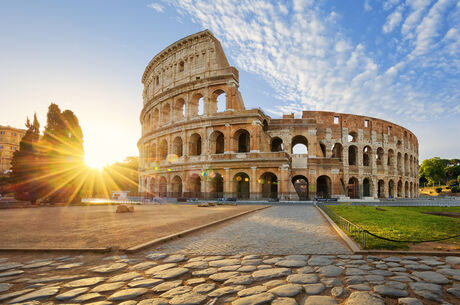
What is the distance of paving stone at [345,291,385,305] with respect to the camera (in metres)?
2.80

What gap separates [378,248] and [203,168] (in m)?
25.1

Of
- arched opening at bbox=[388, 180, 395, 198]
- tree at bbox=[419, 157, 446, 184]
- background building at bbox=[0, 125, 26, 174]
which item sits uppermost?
background building at bbox=[0, 125, 26, 174]

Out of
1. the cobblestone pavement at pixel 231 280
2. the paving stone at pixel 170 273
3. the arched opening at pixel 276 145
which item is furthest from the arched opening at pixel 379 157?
the paving stone at pixel 170 273

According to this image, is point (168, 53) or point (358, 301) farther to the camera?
point (168, 53)

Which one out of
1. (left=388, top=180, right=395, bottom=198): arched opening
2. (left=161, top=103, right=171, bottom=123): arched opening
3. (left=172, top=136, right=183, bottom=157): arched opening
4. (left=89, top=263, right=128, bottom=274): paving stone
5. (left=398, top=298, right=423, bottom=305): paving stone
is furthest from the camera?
(left=388, top=180, right=395, bottom=198): arched opening

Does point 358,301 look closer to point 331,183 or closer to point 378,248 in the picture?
point 378,248

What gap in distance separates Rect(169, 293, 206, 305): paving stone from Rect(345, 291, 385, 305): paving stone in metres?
1.67

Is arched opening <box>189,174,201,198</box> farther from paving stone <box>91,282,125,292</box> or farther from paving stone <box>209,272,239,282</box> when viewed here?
paving stone <box>91,282,125,292</box>

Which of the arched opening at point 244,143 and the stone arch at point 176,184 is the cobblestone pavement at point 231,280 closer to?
the stone arch at point 176,184

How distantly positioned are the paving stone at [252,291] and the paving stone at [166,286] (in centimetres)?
91

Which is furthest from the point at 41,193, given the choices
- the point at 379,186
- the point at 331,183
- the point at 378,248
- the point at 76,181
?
the point at 379,186

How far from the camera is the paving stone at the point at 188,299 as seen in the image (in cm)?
282

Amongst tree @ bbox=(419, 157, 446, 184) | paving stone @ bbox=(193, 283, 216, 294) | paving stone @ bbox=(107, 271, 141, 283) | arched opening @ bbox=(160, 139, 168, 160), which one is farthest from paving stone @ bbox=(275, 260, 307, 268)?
tree @ bbox=(419, 157, 446, 184)

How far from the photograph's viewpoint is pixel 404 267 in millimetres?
4145
